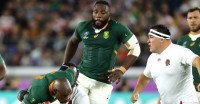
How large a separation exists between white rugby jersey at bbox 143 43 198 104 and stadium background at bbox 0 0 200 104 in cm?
486

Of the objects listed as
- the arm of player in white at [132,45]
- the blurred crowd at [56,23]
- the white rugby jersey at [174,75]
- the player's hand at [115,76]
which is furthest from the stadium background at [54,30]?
the white rugby jersey at [174,75]

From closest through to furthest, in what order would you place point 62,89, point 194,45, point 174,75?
1. point 62,89
2. point 174,75
3. point 194,45

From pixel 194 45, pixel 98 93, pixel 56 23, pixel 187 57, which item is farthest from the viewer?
pixel 56 23

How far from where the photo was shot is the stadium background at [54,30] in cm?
1379

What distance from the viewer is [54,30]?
49.7ft

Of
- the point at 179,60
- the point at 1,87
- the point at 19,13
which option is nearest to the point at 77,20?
the point at 19,13

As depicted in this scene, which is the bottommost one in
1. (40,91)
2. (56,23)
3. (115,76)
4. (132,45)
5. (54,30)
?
(54,30)

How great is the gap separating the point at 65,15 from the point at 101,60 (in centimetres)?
745

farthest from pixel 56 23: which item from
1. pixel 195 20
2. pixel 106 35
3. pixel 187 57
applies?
pixel 187 57

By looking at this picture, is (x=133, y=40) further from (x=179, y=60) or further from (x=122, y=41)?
(x=179, y=60)

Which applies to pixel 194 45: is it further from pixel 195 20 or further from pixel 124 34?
pixel 124 34

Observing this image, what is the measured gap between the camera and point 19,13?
15711 mm

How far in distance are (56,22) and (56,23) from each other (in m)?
0.04

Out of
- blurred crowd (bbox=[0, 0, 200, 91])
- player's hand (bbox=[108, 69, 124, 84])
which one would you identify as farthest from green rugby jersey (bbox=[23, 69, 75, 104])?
blurred crowd (bbox=[0, 0, 200, 91])
